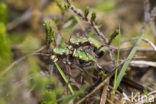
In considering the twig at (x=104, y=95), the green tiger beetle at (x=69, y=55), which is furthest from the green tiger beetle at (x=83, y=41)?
the twig at (x=104, y=95)

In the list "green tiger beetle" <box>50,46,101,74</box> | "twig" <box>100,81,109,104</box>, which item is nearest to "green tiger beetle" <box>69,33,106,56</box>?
"green tiger beetle" <box>50,46,101,74</box>

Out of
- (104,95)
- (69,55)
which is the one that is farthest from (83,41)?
(104,95)

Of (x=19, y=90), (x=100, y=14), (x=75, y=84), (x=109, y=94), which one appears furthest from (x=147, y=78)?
(x=100, y=14)

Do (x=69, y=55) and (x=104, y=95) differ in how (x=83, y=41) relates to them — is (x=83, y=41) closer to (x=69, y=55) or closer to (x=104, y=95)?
(x=69, y=55)

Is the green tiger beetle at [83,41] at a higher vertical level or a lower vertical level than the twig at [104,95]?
higher

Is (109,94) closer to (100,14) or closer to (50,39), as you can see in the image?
(50,39)

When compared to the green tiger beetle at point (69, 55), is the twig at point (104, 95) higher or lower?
lower

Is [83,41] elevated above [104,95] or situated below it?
above

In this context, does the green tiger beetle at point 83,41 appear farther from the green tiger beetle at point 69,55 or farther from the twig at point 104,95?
the twig at point 104,95

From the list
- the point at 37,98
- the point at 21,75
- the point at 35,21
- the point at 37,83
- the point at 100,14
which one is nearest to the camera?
the point at 37,83

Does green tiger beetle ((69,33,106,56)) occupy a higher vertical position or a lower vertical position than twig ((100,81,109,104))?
higher

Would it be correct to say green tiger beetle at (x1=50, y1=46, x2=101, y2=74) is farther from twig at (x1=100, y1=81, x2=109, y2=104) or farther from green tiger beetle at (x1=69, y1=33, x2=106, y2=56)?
twig at (x1=100, y1=81, x2=109, y2=104)
